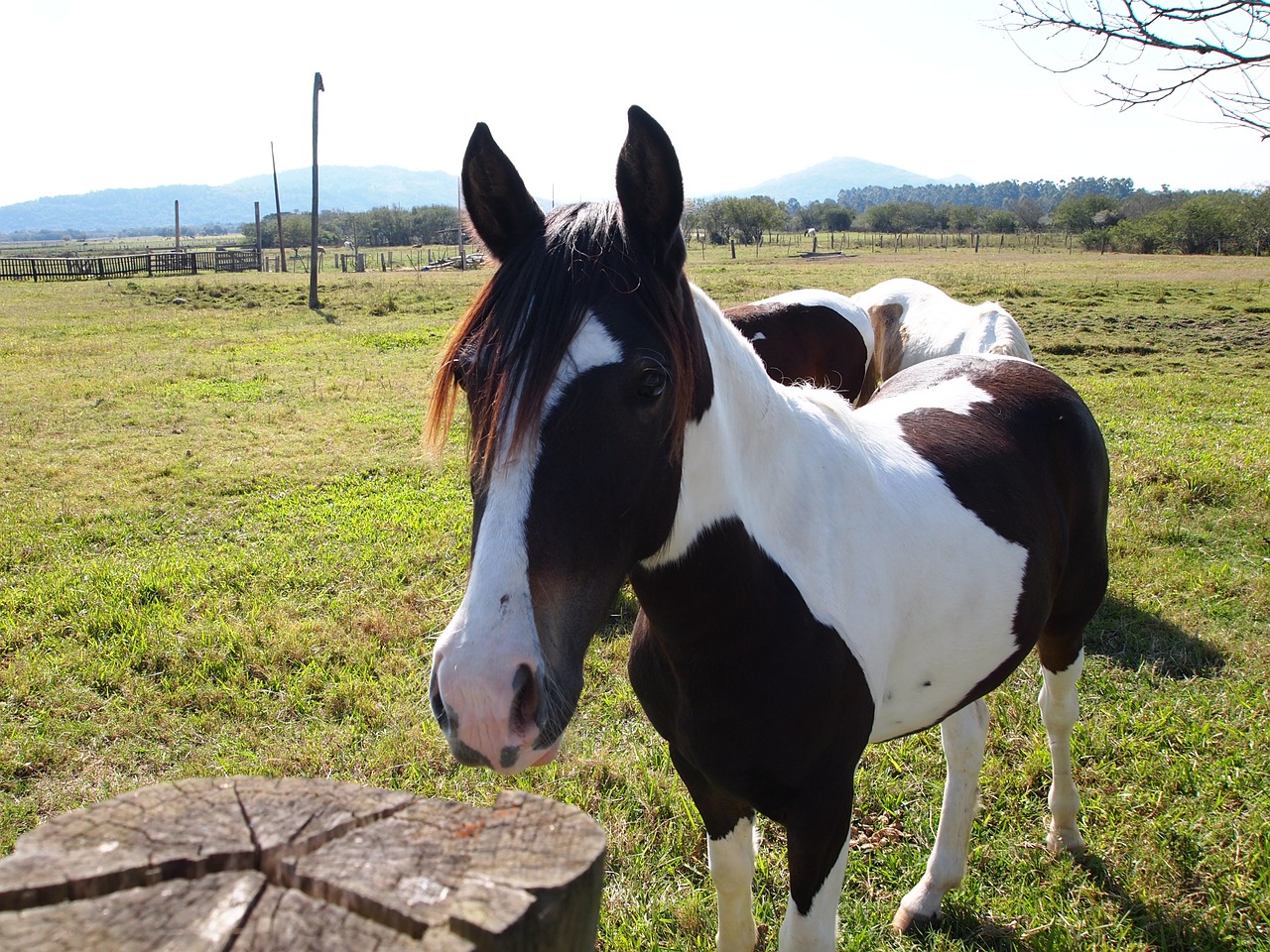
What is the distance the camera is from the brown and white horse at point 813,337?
21.9 ft

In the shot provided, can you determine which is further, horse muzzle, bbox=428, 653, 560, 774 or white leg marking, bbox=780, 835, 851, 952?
white leg marking, bbox=780, 835, 851, 952

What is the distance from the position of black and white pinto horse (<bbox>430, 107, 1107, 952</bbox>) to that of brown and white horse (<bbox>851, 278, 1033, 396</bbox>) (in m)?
2.85

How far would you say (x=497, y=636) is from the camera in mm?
1196

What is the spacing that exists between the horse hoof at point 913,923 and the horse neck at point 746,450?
171 cm

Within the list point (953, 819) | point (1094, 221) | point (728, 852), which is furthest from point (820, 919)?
point (1094, 221)

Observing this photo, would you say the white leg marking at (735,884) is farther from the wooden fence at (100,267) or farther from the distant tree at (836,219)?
the distant tree at (836,219)

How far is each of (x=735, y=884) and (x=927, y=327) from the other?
5404 mm

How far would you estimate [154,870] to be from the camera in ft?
3.10

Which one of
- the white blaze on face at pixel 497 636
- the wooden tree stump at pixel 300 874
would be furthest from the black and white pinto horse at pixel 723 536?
the wooden tree stump at pixel 300 874

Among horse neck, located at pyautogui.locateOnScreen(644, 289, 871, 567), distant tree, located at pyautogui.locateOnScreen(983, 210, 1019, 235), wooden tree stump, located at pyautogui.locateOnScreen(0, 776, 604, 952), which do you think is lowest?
wooden tree stump, located at pyautogui.locateOnScreen(0, 776, 604, 952)

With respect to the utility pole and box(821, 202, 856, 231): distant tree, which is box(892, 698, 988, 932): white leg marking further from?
box(821, 202, 856, 231): distant tree

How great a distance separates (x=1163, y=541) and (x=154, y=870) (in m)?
6.36

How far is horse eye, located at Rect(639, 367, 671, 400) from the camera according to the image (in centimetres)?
141

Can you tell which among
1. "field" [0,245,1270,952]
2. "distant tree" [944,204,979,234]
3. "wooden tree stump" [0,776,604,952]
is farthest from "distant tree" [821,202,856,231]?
"wooden tree stump" [0,776,604,952]
